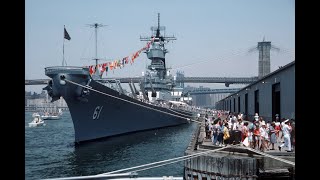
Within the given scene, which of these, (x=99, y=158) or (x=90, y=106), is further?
(x=90, y=106)

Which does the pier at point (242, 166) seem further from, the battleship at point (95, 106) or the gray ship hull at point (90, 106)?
the gray ship hull at point (90, 106)

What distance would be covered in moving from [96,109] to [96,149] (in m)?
4.62

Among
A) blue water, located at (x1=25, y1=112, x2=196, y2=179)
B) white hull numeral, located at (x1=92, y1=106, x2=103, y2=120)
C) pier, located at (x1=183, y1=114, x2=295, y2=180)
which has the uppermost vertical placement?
white hull numeral, located at (x1=92, y1=106, x2=103, y2=120)

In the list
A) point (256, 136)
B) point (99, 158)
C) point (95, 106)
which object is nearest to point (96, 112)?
point (95, 106)

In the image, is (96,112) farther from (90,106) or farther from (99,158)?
(99,158)

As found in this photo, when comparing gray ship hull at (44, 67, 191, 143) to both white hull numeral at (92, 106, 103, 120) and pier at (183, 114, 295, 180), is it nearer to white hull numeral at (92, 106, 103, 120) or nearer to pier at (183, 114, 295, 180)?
white hull numeral at (92, 106, 103, 120)

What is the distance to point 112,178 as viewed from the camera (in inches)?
257

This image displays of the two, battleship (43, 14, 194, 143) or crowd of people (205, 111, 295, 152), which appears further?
battleship (43, 14, 194, 143)

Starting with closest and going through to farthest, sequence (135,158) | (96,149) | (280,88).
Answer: (280,88) → (135,158) → (96,149)

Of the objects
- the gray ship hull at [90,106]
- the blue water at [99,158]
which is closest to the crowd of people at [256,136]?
the blue water at [99,158]

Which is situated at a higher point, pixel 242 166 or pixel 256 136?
pixel 256 136

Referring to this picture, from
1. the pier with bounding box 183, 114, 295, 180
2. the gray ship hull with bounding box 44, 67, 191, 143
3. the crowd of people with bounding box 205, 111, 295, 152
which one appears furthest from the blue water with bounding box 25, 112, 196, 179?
the pier with bounding box 183, 114, 295, 180
